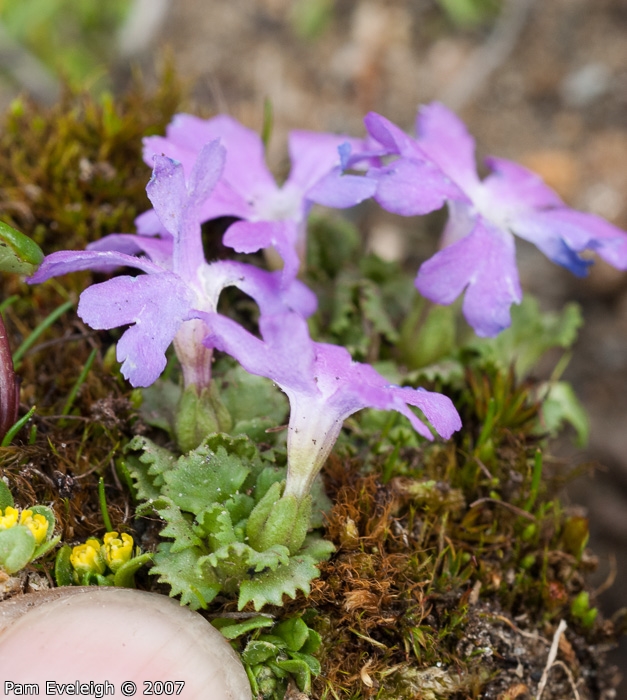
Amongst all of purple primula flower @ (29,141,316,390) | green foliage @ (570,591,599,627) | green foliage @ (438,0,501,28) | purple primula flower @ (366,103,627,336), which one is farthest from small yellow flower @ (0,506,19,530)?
green foliage @ (438,0,501,28)

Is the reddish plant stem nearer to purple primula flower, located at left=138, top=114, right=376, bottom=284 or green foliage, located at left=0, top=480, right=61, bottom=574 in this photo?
green foliage, located at left=0, top=480, right=61, bottom=574

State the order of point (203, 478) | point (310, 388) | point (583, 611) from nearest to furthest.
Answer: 1. point (310, 388)
2. point (203, 478)
3. point (583, 611)

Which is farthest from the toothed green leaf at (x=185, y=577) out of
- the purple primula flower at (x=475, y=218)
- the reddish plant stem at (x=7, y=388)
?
the purple primula flower at (x=475, y=218)

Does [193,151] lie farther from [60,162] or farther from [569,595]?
[569,595]

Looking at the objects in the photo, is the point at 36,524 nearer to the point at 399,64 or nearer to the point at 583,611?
the point at 583,611

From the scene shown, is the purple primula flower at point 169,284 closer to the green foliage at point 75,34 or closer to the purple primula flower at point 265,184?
the purple primula flower at point 265,184

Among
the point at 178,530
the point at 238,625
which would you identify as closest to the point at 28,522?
the point at 178,530
